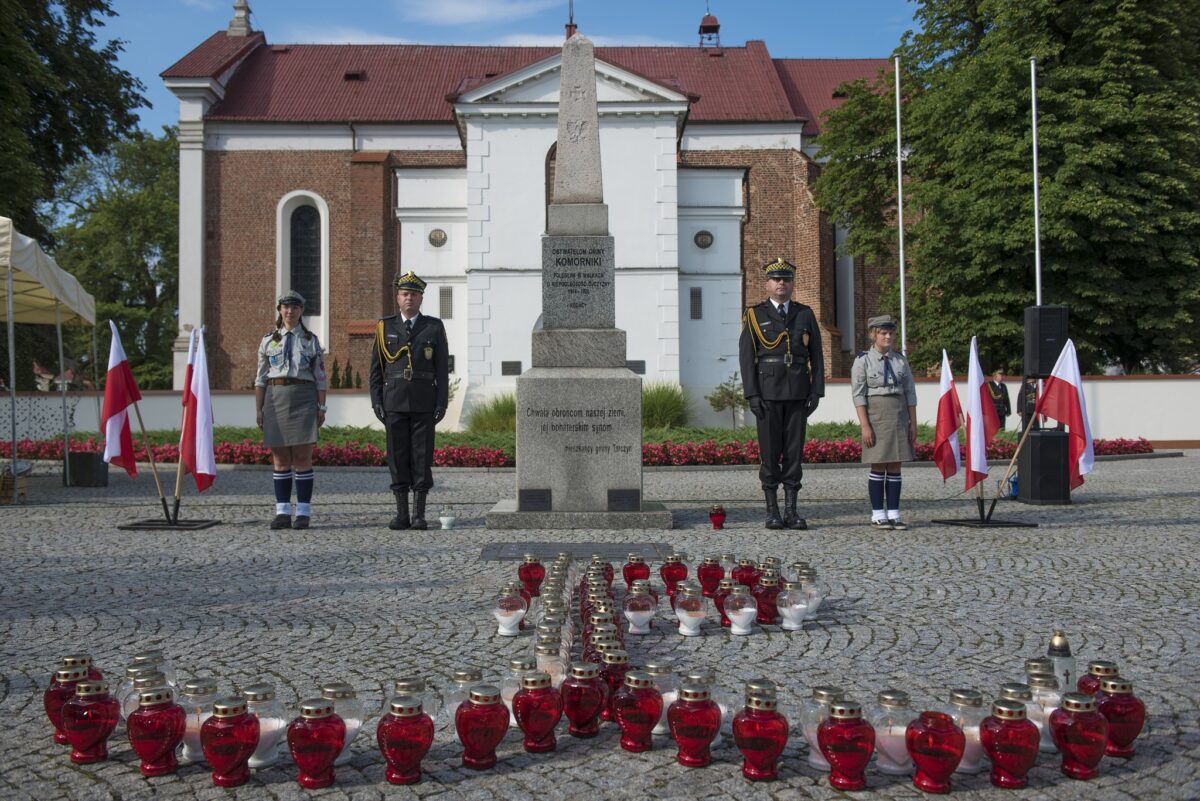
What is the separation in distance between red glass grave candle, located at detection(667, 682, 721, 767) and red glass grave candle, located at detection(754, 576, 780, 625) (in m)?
2.02

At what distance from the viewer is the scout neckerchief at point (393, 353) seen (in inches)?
349

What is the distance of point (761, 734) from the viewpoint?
2.94 m

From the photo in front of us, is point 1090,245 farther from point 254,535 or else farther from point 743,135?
point 254,535

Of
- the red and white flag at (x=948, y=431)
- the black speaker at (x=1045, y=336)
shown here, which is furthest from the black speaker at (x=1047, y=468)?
the red and white flag at (x=948, y=431)

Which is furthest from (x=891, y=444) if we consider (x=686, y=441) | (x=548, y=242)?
(x=686, y=441)

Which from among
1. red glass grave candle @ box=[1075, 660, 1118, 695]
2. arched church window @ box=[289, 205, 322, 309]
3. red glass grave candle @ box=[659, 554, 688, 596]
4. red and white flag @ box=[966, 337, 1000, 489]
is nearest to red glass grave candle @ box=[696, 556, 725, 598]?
red glass grave candle @ box=[659, 554, 688, 596]

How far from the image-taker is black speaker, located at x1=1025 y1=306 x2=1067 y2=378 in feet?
36.3

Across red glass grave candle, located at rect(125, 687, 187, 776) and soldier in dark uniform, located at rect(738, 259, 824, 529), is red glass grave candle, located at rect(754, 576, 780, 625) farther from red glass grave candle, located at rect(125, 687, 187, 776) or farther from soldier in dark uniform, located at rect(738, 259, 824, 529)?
soldier in dark uniform, located at rect(738, 259, 824, 529)

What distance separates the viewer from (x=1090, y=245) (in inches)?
998

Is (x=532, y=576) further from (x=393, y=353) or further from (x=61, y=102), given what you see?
(x=61, y=102)

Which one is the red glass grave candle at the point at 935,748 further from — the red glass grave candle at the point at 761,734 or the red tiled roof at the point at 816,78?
the red tiled roof at the point at 816,78

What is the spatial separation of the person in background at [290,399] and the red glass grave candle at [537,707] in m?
6.16

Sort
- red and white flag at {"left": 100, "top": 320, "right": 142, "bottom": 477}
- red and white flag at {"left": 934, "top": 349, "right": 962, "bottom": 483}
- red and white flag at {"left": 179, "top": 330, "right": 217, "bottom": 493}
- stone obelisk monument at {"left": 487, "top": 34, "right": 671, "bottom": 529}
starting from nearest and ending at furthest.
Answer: stone obelisk monument at {"left": 487, "top": 34, "right": 671, "bottom": 529} → red and white flag at {"left": 179, "top": 330, "right": 217, "bottom": 493} → red and white flag at {"left": 934, "top": 349, "right": 962, "bottom": 483} → red and white flag at {"left": 100, "top": 320, "right": 142, "bottom": 477}

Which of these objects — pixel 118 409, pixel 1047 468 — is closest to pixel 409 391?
pixel 118 409
